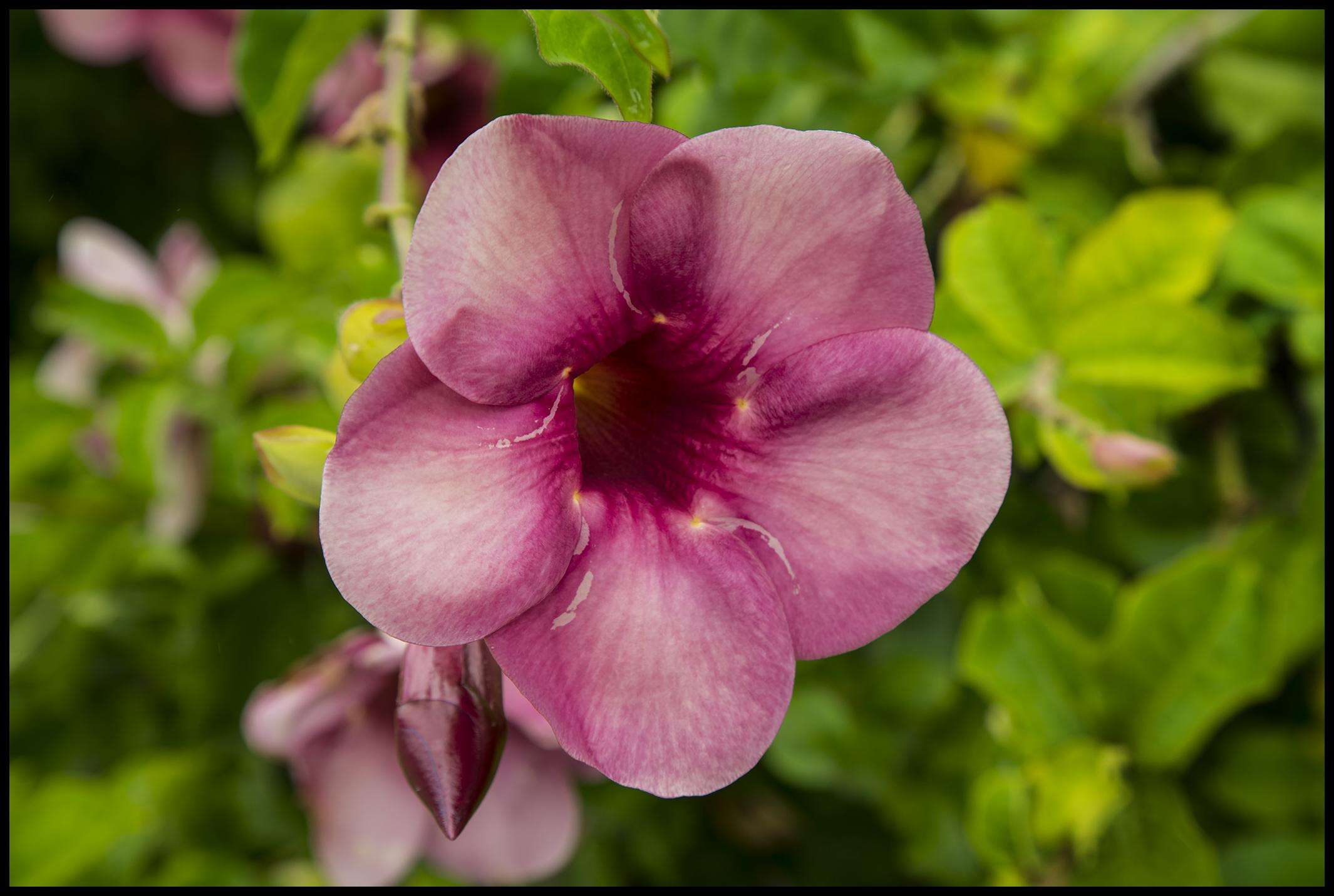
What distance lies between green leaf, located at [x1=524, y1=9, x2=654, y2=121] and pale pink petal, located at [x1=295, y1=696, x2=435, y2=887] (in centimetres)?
50

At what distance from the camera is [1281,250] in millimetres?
760

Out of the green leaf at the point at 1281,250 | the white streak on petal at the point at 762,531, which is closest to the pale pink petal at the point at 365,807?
the white streak on petal at the point at 762,531

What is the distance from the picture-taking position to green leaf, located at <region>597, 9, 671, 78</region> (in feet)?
1.52

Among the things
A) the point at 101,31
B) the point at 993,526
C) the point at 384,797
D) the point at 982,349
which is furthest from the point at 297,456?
the point at 101,31

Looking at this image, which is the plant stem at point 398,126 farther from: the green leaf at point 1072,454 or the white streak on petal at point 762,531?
the green leaf at point 1072,454

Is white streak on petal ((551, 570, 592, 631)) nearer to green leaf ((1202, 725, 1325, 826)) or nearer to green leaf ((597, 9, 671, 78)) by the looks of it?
green leaf ((597, 9, 671, 78))

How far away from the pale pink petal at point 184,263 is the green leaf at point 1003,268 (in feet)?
2.76

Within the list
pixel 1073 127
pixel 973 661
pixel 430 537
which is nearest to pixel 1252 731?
pixel 973 661

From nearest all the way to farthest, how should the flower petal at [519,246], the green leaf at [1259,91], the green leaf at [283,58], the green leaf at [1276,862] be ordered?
1. the flower petal at [519,246]
2. the green leaf at [283,58]
3. the green leaf at [1276,862]
4. the green leaf at [1259,91]

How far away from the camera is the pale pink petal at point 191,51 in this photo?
1.15 metres

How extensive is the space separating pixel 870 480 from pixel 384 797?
495mm

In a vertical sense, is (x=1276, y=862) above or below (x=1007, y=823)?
below

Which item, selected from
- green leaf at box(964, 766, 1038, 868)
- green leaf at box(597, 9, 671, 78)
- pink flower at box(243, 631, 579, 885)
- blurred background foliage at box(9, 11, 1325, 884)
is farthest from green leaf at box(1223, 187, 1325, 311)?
pink flower at box(243, 631, 579, 885)

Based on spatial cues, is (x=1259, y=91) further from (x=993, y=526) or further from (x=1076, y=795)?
(x=1076, y=795)
